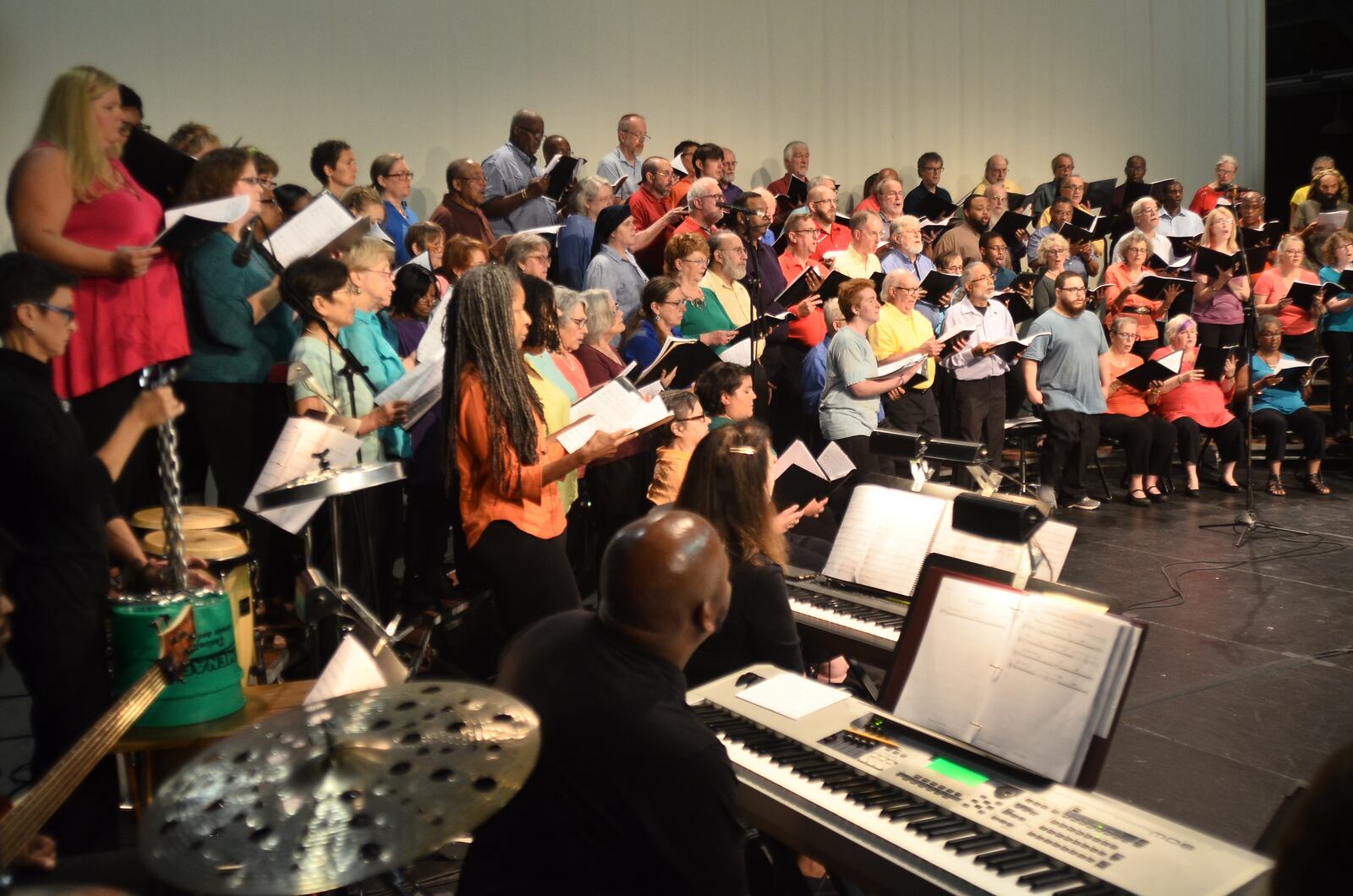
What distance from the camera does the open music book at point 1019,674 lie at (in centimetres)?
211

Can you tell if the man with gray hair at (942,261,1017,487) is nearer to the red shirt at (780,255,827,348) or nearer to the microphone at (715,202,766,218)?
the red shirt at (780,255,827,348)

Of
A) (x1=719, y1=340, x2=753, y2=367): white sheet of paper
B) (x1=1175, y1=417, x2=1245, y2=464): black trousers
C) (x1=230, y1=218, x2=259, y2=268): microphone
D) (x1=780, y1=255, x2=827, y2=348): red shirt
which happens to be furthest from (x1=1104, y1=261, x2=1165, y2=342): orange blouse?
(x1=230, y1=218, x2=259, y2=268): microphone

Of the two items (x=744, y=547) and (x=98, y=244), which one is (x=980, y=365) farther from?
(x=98, y=244)

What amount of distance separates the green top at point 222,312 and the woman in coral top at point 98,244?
277mm

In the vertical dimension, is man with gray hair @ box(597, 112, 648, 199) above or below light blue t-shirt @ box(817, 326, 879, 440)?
above

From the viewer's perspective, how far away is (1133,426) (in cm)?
842

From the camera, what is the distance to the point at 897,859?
199 centimetres

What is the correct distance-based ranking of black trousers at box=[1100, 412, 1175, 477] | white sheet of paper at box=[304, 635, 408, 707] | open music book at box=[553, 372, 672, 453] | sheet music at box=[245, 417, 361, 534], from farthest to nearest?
black trousers at box=[1100, 412, 1175, 477], open music book at box=[553, 372, 672, 453], sheet music at box=[245, 417, 361, 534], white sheet of paper at box=[304, 635, 408, 707]

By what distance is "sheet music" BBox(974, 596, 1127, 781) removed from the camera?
83.0 inches

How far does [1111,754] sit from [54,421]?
3.44 metres

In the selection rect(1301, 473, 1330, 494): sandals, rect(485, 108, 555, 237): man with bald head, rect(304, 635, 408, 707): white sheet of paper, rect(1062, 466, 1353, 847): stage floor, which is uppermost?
rect(485, 108, 555, 237): man with bald head

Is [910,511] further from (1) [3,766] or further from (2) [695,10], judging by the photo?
(2) [695,10]

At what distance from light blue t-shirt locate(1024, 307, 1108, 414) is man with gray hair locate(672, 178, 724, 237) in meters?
2.59

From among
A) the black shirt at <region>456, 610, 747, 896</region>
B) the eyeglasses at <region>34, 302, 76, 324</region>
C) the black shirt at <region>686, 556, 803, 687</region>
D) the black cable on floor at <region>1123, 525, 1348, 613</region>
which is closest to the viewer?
the black shirt at <region>456, 610, 747, 896</region>
